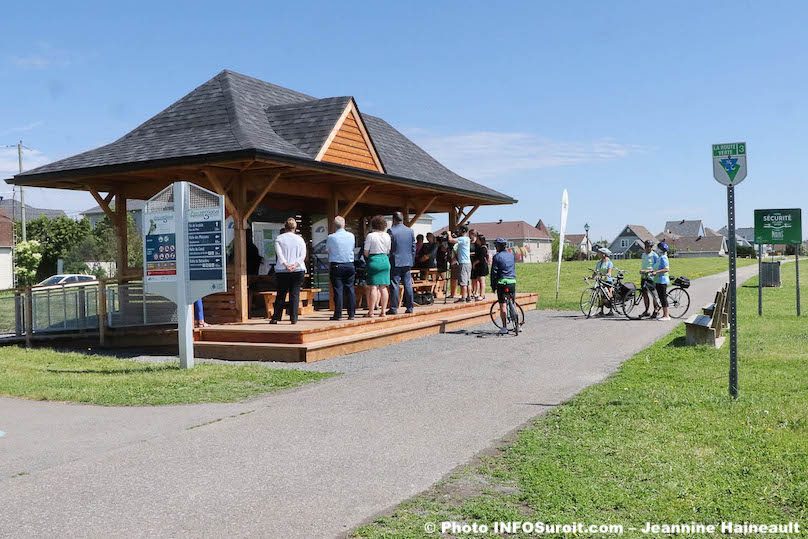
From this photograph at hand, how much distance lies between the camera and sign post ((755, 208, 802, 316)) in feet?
61.0

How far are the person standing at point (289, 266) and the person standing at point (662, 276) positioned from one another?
8390mm

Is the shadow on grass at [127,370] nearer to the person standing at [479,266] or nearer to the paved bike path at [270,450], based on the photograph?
the paved bike path at [270,450]

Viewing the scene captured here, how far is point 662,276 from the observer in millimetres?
18016

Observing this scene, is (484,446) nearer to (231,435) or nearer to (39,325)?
(231,435)

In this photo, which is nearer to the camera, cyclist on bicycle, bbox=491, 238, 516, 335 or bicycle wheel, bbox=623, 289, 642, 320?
cyclist on bicycle, bbox=491, 238, 516, 335

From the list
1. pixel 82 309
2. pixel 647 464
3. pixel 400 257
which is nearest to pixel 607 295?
pixel 400 257

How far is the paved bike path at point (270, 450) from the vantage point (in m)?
4.95

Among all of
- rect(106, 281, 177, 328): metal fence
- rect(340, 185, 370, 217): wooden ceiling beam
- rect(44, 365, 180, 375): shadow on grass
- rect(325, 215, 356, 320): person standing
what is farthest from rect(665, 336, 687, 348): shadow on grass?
rect(106, 281, 177, 328): metal fence

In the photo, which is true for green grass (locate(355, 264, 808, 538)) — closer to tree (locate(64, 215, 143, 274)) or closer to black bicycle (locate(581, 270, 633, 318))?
black bicycle (locate(581, 270, 633, 318))

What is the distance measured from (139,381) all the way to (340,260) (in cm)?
420

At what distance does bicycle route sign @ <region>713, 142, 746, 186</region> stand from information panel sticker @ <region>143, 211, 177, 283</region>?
7.41 m

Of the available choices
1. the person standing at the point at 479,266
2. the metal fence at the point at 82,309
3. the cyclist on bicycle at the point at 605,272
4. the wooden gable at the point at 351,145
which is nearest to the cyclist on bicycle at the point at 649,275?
the cyclist on bicycle at the point at 605,272

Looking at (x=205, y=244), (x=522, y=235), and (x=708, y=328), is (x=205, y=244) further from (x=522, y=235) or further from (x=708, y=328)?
(x=522, y=235)

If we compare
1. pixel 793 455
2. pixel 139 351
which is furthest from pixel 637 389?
pixel 139 351
